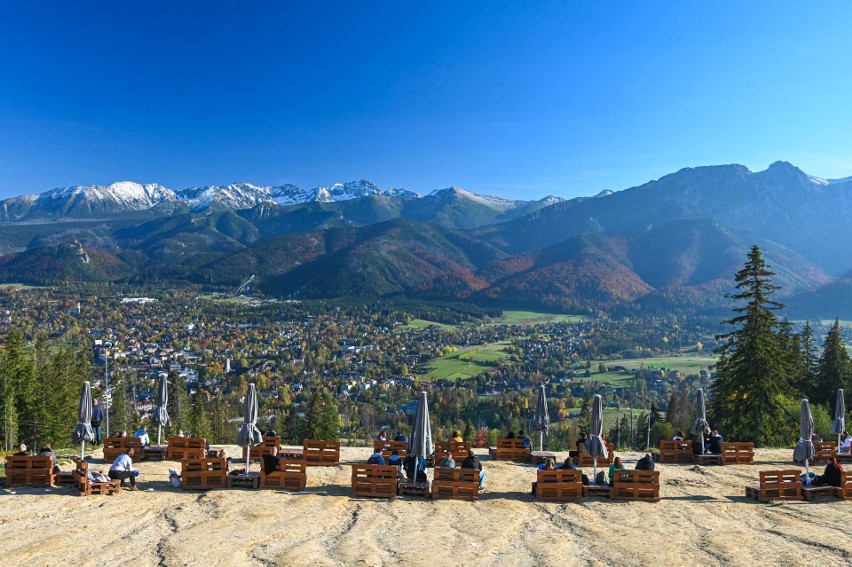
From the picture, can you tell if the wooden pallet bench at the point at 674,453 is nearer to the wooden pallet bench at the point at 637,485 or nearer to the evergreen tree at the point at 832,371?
the wooden pallet bench at the point at 637,485

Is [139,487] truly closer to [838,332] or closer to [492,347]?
[838,332]

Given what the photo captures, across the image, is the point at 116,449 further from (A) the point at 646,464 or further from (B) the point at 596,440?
(A) the point at 646,464

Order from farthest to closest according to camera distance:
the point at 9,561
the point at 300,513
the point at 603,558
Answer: the point at 300,513 → the point at 603,558 → the point at 9,561

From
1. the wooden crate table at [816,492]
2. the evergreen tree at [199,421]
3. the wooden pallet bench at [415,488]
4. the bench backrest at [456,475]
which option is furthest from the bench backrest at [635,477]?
the evergreen tree at [199,421]

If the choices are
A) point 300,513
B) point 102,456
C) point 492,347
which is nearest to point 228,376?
point 492,347

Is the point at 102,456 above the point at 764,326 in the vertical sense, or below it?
below

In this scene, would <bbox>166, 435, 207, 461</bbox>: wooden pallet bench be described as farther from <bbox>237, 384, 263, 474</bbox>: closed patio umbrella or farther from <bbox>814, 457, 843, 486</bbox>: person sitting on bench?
<bbox>814, 457, 843, 486</bbox>: person sitting on bench
